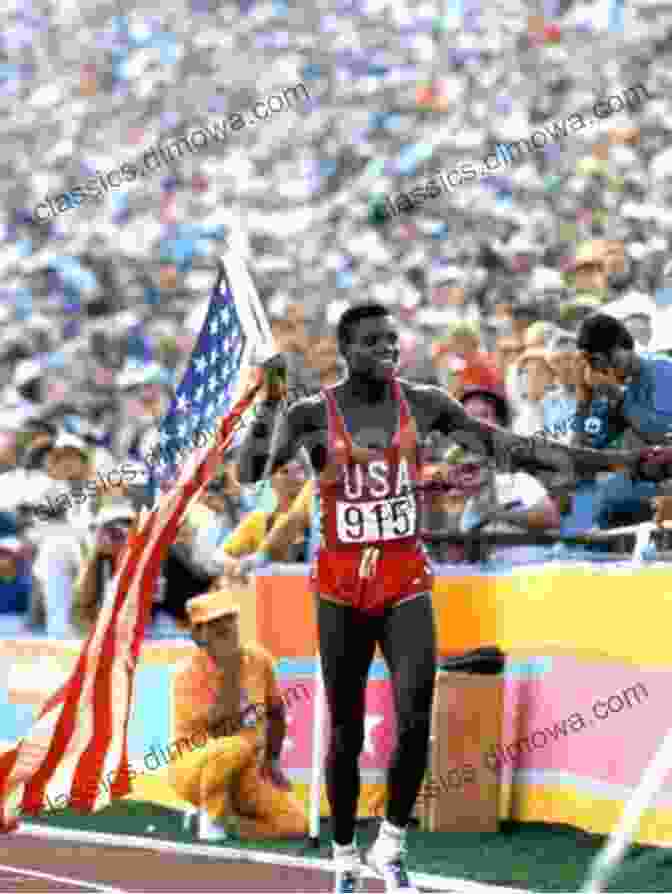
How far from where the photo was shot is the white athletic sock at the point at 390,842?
1065cm

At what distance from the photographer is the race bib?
1077 cm

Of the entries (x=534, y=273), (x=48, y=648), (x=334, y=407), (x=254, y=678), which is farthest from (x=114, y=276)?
(x=334, y=407)

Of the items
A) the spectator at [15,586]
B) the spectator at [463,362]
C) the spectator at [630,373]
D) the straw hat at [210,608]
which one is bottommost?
the straw hat at [210,608]

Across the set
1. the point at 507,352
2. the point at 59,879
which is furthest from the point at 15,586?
the point at 59,879

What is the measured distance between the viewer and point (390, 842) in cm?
1066

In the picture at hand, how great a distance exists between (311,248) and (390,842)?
2770cm

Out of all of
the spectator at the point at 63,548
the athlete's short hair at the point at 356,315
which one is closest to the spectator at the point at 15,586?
the spectator at the point at 63,548

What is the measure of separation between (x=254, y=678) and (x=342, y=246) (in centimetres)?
2333

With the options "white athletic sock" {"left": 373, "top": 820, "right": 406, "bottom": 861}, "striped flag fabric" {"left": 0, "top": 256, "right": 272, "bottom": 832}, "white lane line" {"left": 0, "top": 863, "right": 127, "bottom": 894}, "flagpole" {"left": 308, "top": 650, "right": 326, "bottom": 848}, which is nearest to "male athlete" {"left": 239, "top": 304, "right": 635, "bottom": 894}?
"white athletic sock" {"left": 373, "top": 820, "right": 406, "bottom": 861}

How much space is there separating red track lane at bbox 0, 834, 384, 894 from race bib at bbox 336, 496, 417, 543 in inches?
58.1

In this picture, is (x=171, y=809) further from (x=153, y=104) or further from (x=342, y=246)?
(x=153, y=104)

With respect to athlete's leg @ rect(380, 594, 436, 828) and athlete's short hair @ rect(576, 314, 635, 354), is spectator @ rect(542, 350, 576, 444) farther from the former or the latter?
athlete's leg @ rect(380, 594, 436, 828)

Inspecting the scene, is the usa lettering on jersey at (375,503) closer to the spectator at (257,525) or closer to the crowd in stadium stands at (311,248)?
the crowd in stadium stands at (311,248)

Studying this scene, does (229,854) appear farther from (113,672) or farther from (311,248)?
(311,248)
